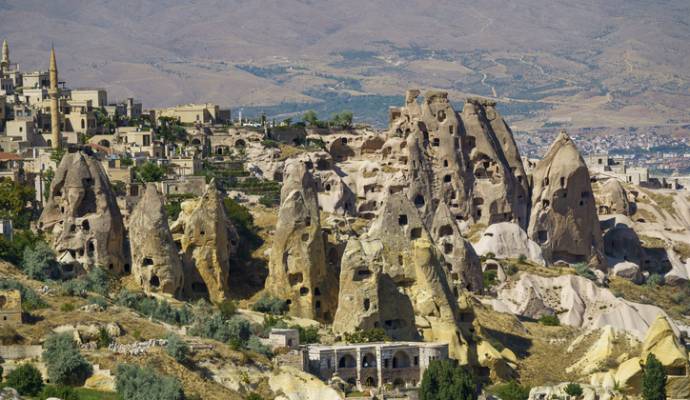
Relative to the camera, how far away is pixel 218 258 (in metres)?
84.8

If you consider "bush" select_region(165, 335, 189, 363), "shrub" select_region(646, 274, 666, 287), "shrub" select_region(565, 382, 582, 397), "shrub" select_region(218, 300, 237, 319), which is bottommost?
"shrub" select_region(565, 382, 582, 397)

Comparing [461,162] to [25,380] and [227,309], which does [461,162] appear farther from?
[25,380]

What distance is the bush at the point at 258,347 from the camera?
239 ft

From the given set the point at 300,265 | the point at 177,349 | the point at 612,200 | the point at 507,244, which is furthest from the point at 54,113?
the point at 177,349

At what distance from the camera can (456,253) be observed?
303 ft

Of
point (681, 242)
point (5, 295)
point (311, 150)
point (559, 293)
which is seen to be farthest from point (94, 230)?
point (681, 242)

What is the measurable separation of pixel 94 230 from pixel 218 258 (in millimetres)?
5038

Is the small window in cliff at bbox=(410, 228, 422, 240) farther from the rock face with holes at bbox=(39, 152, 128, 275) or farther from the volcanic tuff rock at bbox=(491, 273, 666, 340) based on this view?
the rock face with holes at bbox=(39, 152, 128, 275)

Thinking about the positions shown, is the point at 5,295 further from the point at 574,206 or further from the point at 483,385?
the point at 574,206

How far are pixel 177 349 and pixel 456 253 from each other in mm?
24197

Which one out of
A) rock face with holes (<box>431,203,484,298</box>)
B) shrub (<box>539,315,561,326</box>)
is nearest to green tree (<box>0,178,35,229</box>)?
rock face with holes (<box>431,203,484,298</box>)

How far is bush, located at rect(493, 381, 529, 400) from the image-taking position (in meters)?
75.8

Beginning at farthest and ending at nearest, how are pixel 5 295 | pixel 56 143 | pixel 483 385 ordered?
pixel 56 143 < pixel 483 385 < pixel 5 295

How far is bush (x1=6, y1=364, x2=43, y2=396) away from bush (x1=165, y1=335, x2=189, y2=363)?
5041mm
